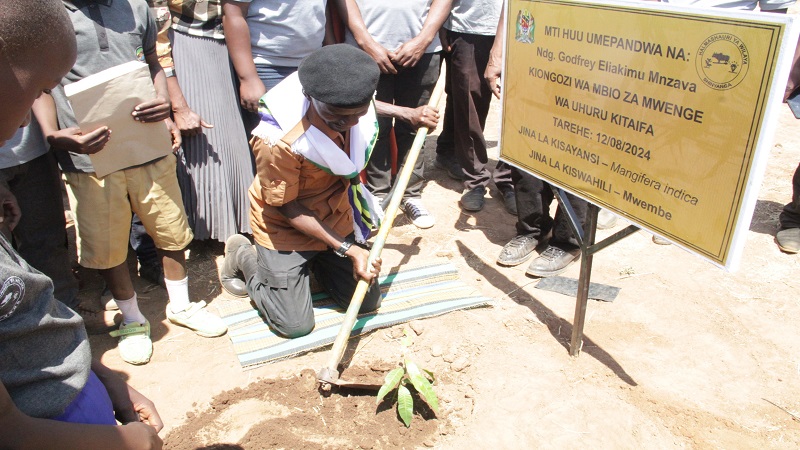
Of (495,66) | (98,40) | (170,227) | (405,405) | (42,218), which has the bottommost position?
(405,405)

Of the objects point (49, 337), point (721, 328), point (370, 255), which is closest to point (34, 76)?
point (49, 337)

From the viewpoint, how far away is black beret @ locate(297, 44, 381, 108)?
2852 millimetres

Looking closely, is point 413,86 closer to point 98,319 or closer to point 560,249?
point 560,249

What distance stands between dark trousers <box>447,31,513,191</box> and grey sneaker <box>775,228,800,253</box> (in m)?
2.04

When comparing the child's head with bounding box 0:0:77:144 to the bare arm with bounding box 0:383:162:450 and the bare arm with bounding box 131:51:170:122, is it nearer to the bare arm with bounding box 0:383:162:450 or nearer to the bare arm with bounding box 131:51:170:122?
the bare arm with bounding box 0:383:162:450

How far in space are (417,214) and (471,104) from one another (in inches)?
39.5

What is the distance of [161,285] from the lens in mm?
4195

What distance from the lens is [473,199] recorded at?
520 cm

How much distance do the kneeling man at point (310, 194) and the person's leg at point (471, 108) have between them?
5.44 feet

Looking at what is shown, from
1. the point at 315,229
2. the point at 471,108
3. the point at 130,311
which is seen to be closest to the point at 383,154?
the point at 471,108

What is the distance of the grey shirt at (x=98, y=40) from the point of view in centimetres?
316

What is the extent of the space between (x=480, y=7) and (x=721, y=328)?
9.30 ft

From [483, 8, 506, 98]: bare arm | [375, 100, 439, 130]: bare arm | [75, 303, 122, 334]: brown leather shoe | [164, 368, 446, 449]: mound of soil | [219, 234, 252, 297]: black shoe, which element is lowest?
[75, 303, 122, 334]: brown leather shoe

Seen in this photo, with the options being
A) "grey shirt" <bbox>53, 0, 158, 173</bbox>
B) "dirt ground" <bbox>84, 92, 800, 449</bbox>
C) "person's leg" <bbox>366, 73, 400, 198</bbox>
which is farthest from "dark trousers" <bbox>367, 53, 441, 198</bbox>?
"grey shirt" <bbox>53, 0, 158, 173</bbox>
